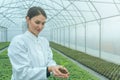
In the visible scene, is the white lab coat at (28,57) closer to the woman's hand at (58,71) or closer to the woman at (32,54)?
the woman at (32,54)

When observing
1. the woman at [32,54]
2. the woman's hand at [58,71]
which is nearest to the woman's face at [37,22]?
the woman at [32,54]

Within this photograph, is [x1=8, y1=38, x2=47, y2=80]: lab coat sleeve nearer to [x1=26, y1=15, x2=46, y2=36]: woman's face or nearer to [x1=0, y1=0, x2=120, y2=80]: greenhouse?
[x1=0, y1=0, x2=120, y2=80]: greenhouse

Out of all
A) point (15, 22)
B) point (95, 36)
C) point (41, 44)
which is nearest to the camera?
point (41, 44)

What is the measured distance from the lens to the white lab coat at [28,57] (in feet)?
7.59

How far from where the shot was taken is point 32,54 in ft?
8.23

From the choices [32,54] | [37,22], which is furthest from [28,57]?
[37,22]

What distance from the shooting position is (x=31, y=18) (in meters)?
2.43

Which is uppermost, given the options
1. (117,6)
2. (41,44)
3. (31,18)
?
(117,6)

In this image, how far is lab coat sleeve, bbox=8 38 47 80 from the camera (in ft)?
7.57

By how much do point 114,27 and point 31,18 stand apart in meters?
15.2

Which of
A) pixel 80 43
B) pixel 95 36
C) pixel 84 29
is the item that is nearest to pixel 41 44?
pixel 95 36

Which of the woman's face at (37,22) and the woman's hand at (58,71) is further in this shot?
the woman's face at (37,22)

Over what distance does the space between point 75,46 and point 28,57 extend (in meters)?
26.2

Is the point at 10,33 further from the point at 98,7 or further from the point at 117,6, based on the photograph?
the point at 117,6
